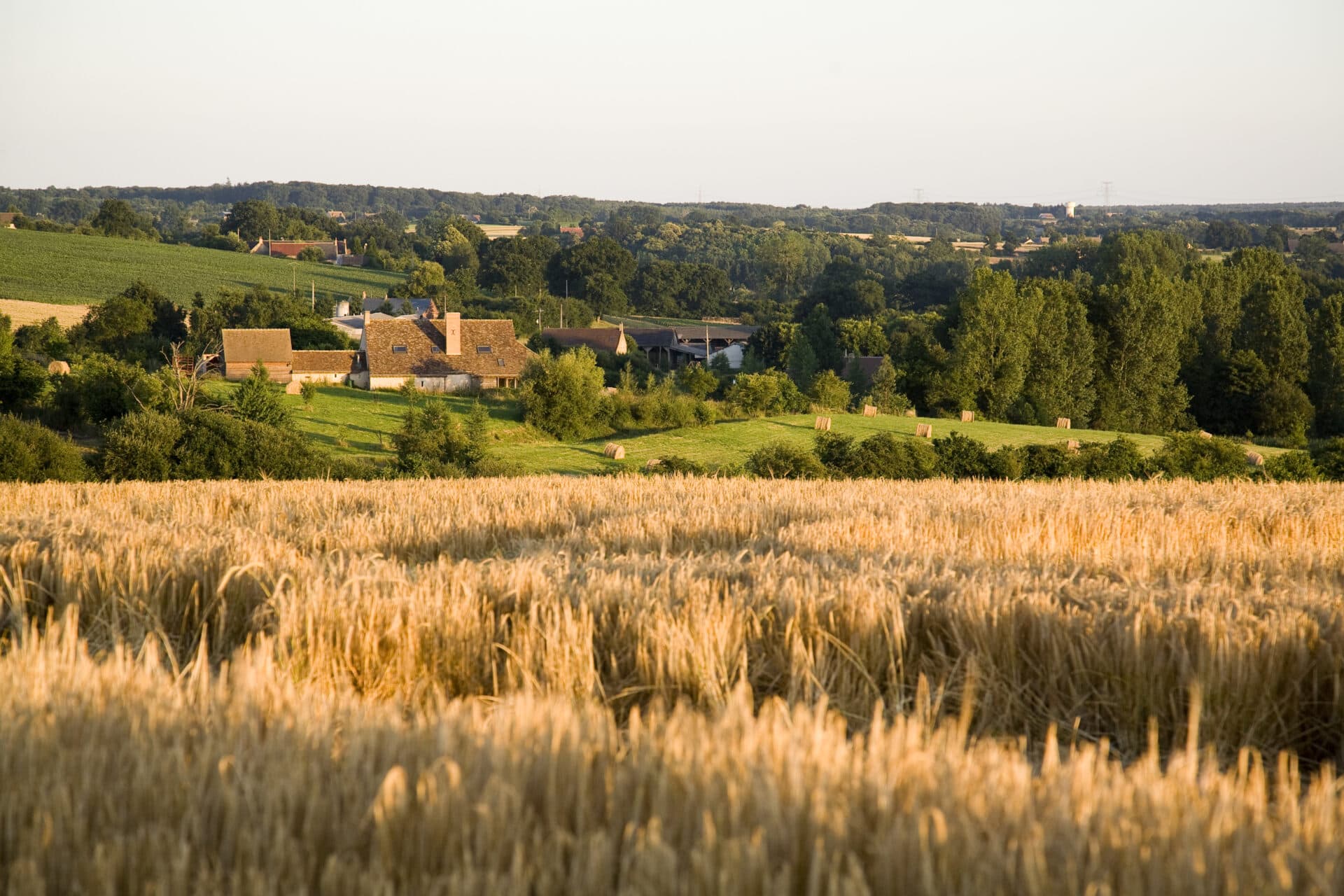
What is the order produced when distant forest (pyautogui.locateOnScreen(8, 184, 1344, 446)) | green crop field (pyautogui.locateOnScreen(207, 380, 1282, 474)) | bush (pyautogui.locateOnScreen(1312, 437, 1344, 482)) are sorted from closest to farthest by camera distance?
1. bush (pyautogui.locateOnScreen(1312, 437, 1344, 482))
2. green crop field (pyautogui.locateOnScreen(207, 380, 1282, 474))
3. distant forest (pyautogui.locateOnScreen(8, 184, 1344, 446))

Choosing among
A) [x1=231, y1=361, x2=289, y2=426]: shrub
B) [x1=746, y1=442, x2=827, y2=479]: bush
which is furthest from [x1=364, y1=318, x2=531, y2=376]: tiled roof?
[x1=746, y1=442, x2=827, y2=479]: bush

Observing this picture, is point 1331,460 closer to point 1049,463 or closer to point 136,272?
point 1049,463

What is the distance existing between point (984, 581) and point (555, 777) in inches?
104

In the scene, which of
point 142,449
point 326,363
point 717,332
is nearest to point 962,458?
point 142,449

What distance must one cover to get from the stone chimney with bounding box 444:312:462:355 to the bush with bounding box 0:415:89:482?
50.5 meters

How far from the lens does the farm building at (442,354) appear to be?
77.9 metres

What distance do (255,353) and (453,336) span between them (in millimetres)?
14651

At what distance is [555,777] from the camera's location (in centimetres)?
246

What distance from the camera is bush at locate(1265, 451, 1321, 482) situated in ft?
108

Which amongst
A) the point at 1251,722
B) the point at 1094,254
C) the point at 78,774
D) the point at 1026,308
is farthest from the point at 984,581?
the point at 1094,254

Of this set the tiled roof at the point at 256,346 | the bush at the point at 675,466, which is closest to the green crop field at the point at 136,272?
the tiled roof at the point at 256,346

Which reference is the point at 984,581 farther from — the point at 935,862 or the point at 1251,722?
the point at 935,862

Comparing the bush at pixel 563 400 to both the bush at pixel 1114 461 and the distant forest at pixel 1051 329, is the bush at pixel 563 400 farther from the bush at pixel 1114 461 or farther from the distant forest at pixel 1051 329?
the bush at pixel 1114 461

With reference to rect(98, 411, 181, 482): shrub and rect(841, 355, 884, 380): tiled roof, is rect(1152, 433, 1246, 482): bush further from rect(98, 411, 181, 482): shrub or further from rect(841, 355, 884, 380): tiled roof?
rect(841, 355, 884, 380): tiled roof
